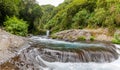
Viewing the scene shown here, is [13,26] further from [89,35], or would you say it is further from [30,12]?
[30,12]

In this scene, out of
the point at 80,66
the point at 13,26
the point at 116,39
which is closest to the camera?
the point at 80,66

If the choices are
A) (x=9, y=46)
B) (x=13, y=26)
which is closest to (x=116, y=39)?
(x=13, y=26)

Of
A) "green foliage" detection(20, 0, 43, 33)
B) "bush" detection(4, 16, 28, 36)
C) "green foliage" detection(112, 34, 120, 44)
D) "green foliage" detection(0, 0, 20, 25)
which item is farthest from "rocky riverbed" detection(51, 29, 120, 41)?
"green foliage" detection(20, 0, 43, 33)

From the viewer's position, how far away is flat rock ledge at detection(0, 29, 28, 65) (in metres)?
11.3

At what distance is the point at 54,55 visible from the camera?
12.8m

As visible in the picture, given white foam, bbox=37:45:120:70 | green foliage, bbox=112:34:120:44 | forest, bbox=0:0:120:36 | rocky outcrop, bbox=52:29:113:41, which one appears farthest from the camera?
rocky outcrop, bbox=52:29:113:41

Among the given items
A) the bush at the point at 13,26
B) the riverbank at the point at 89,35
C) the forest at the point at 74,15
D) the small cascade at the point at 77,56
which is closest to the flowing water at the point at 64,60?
the small cascade at the point at 77,56

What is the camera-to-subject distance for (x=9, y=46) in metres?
12.5

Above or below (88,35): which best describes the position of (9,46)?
above

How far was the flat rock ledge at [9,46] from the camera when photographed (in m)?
11.3

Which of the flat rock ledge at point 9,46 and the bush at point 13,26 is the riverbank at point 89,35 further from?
the flat rock ledge at point 9,46

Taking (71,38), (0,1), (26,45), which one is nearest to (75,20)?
(71,38)

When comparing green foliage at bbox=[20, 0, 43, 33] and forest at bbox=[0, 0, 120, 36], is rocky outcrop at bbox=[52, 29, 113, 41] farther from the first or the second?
green foliage at bbox=[20, 0, 43, 33]

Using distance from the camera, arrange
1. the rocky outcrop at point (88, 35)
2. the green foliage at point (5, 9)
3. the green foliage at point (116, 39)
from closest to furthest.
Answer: the green foliage at point (5, 9) → the green foliage at point (116, 39) → the rocky outcrop at point (88, 35)
